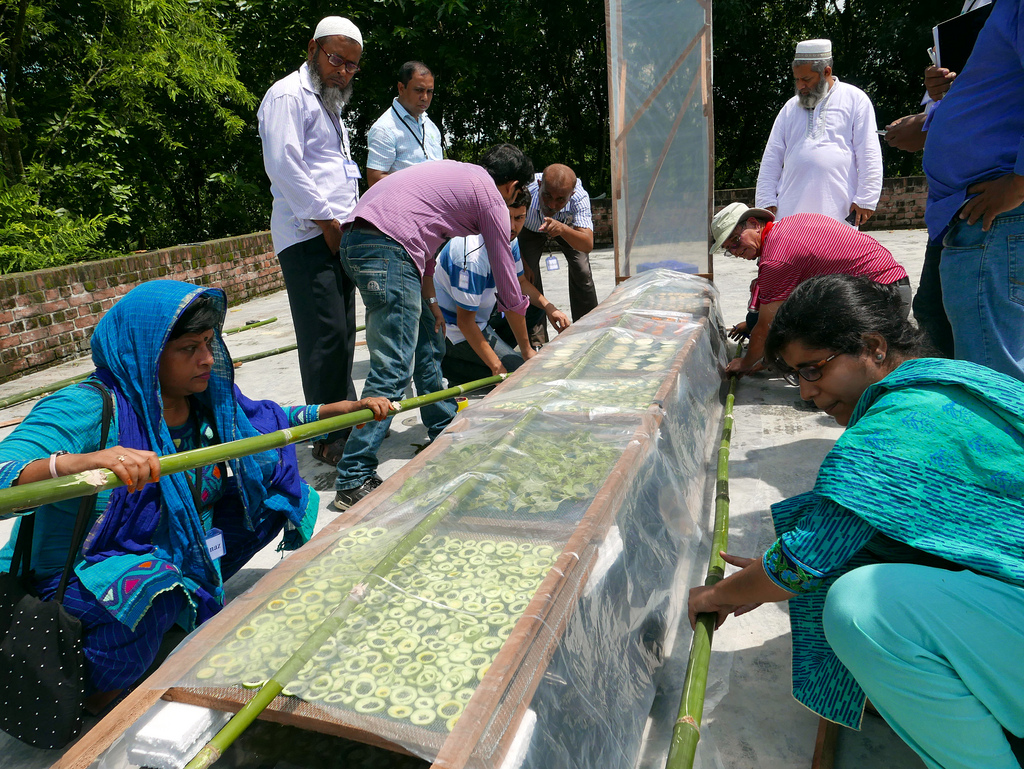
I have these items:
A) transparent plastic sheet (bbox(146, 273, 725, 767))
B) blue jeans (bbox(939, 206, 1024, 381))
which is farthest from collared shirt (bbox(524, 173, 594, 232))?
blue jeans (bbox(939, 206, 1024, 381))

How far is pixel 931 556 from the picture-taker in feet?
4.32

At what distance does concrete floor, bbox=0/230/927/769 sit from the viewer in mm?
1629

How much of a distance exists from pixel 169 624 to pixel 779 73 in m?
16.6

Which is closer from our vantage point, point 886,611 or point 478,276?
point 886,611

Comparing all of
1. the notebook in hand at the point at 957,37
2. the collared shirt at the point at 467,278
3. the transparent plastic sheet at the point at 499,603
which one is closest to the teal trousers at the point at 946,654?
the transparent plastic sheet at the point at 499,603

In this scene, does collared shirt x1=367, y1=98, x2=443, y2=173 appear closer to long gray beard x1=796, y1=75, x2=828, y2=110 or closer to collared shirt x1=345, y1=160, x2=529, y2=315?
collared shirt x1=345, y1=160, x2=529, y2=315

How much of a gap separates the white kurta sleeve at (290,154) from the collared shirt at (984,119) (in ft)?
8.16

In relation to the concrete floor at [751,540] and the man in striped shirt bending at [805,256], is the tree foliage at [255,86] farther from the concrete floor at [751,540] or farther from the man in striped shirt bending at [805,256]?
the man in striped shirt bending at [805,256]

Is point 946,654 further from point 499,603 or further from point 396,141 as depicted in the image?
point 396,141

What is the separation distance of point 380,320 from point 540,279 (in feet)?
7.82

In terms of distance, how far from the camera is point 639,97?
17.8ft

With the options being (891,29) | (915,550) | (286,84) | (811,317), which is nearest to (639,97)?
(286,84)

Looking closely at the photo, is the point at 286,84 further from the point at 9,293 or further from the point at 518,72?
the point at 518,72

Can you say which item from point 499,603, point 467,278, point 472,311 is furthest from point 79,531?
point 467,278
